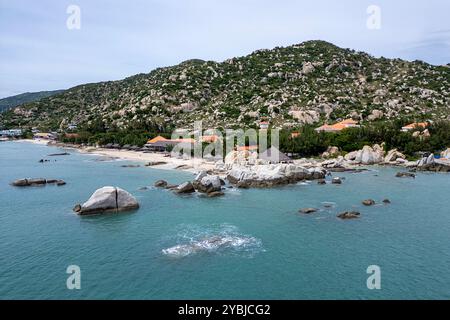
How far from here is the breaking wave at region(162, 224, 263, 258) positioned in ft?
99.0

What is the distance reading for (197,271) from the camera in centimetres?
2656

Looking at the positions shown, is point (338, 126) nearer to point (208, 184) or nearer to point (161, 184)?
point (208, 184)

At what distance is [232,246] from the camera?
103 feet

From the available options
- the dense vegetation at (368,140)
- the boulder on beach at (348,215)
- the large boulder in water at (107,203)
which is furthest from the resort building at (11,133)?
the boulder on beach at (348,215)

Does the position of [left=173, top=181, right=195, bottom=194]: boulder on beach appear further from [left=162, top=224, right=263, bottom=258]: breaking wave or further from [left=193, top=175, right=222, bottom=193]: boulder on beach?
[left=162, top=224, right=263, bottom=258]: breaking wave

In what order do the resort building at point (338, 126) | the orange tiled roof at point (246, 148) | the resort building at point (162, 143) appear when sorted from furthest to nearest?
the resort building at point (338, 126) → the resort building at point (162, 143) → the orange tiled roof at point (246, 148)

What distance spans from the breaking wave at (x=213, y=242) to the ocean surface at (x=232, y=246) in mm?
92

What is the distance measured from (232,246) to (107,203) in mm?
18522

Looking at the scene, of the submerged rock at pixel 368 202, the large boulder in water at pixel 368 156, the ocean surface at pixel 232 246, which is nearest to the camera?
the ocean surface at pixel 232 246

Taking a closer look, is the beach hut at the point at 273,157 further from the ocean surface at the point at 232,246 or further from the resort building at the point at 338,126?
the resort building at the point at 338,126

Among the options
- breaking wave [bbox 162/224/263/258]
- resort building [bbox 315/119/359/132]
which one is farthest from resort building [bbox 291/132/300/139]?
breaking wave [bbox 162/224/263/258]

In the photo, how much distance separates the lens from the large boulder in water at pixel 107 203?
138 feet

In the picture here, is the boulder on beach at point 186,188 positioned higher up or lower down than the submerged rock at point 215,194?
higher up

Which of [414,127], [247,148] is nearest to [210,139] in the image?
[247,148]
